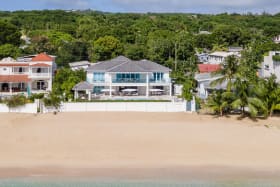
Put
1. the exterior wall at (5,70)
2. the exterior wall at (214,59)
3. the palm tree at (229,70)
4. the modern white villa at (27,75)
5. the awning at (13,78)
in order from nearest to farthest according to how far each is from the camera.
Answer: the palm tree at (229,70) → the awning at (13,78) → the modern white villa at (27,75) → the exterior wall at (5,70) → the exterior wall at (214,59)

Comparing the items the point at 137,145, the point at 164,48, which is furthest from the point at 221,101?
the point at 164,48

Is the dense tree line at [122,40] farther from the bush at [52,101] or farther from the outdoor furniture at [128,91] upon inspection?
the bush at [52,101]

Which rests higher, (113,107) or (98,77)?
(98,77)

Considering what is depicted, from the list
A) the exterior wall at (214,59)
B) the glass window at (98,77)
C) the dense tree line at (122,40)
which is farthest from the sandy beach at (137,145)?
the exterior wall at (214,59)

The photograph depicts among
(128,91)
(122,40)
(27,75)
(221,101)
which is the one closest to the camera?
(221,101)

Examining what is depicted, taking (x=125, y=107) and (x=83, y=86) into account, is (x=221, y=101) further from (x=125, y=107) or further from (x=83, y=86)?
(x=83, y=86)

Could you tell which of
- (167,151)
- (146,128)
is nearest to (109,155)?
(167,151)
